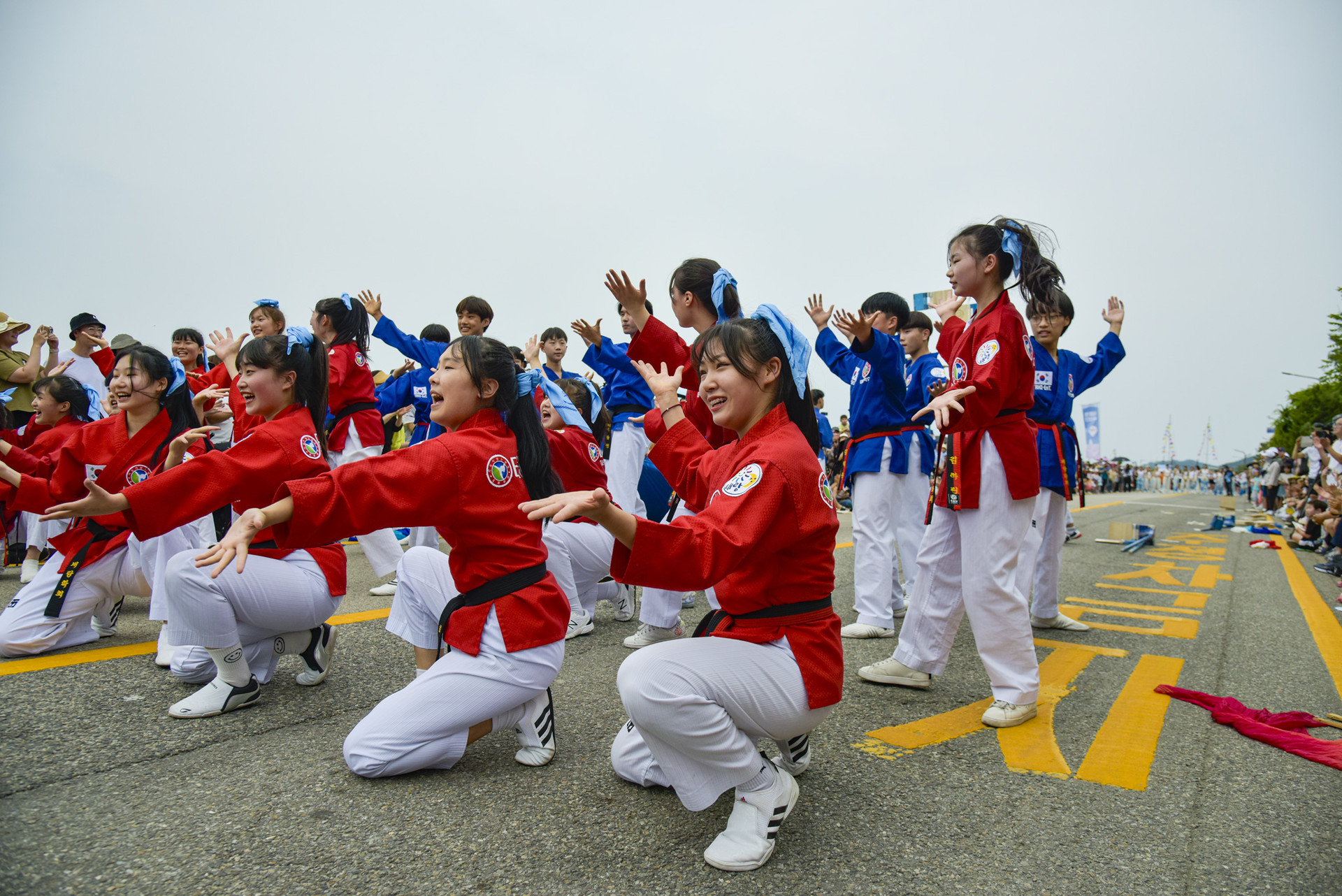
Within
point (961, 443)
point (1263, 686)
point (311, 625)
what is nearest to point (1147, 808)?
point (961, 443)

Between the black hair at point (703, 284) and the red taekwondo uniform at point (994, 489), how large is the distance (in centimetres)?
100

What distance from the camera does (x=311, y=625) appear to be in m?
3.19

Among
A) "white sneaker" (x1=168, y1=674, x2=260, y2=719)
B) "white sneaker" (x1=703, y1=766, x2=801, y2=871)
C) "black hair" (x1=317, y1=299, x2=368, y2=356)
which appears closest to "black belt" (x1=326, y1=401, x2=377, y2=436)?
"black hair" (x1=317, y1=299, x2=368, y2=356)

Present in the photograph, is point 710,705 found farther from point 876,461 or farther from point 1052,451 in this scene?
point 1052,451

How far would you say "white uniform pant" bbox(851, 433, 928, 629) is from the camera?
4.45 m

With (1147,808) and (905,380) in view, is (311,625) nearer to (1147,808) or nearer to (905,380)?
(1147,808)

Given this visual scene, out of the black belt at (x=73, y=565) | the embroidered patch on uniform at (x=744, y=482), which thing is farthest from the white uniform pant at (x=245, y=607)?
the embroidered patch on uniform at (x=744, y=482)

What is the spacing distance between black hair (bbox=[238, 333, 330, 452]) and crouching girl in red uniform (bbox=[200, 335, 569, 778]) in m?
0.87

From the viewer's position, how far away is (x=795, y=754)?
240 centimetres

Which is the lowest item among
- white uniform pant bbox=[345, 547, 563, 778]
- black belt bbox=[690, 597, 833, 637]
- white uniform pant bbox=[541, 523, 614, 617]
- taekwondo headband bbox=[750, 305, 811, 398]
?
white uniform pant bbox=[345, 547, 563, 778]

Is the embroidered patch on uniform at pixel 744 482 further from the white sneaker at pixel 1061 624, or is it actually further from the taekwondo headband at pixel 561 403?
the white sneaker at pixel 1061 624

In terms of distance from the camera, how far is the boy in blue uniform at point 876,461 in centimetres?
443

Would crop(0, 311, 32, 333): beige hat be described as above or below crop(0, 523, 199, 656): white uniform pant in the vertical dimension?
above

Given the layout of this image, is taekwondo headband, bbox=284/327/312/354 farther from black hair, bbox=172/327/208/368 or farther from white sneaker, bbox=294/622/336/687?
black hair, bbox=172/327/208/368
